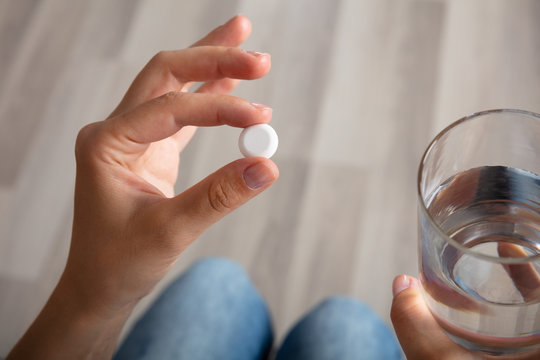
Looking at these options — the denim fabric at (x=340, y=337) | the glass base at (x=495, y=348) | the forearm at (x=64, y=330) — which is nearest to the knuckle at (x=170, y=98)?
the forearm at (x=64, y=330)

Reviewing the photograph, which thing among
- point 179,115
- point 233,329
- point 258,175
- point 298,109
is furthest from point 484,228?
point 298,109

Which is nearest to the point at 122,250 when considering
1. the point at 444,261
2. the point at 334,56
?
the point at 444,261

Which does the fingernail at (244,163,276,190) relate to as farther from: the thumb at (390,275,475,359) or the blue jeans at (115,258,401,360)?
the blue jeans at (115,258,401,360)

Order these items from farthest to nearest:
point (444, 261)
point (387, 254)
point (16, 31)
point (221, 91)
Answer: point (16, 31), point (387, 254), point (221, 91), point (444, 261)

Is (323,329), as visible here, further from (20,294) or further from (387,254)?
(20,294)

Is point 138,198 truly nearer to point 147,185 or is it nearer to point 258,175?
point 147,185

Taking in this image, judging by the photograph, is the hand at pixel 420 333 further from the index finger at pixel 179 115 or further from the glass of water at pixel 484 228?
the index finger at pixel 179 115

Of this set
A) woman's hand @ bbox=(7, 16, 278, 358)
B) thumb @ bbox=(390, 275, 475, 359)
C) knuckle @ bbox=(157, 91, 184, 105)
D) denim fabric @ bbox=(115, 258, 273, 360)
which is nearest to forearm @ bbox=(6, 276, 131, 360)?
woman's hand @ bbox=(7, 16, 278, 358)
